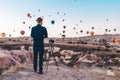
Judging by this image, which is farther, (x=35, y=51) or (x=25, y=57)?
(x=25, y=57)

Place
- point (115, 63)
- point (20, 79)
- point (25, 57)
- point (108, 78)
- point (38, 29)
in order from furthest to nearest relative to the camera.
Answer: point (115, 63) → point (25, 57) → point (108, 78) → point (38, 29) → point (20, 79)

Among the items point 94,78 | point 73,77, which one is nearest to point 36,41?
point 73,77

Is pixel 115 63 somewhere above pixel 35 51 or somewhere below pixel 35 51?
below

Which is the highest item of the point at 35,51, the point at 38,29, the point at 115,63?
the point at 38,29

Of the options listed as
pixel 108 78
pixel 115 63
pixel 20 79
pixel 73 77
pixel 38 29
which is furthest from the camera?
pixel 115 63

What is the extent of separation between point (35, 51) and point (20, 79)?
1.91 meters

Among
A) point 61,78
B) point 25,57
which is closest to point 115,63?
point 25,57

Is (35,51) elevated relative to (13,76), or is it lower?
elevated

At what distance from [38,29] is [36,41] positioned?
2.05ft

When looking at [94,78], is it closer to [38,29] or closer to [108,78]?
[108,78]

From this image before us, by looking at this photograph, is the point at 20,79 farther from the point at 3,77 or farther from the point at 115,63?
the point at 115,63

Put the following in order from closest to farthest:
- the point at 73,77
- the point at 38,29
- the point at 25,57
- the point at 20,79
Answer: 1. the point at 20,79
2. the point at 38,29
3. the point at 73,77
4. the point at 25,57

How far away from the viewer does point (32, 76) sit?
584 inches

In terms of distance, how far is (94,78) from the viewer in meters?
17.2
